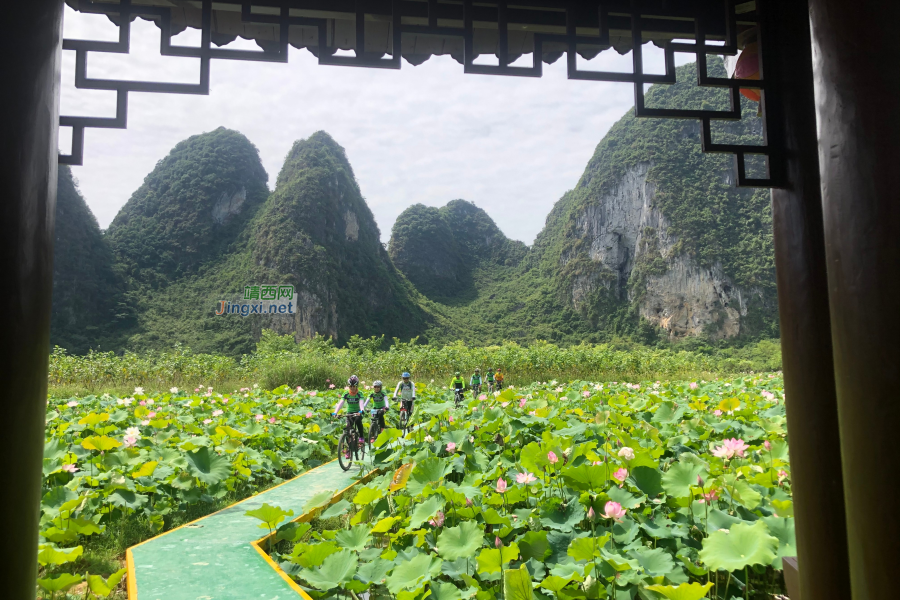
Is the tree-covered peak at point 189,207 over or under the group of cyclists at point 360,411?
over

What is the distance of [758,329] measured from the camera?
32719 millimetres

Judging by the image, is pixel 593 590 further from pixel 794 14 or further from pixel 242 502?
pixel 242 502

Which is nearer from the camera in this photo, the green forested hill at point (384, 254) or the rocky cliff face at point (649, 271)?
the green forested hill at point (384, 254)

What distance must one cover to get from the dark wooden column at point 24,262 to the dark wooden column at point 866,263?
156cm

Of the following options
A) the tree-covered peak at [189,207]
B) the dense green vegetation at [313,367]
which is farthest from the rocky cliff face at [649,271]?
the tree-covered peak at [189,207]

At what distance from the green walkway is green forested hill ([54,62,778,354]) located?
3021cm

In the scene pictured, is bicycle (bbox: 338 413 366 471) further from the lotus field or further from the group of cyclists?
the lotus field

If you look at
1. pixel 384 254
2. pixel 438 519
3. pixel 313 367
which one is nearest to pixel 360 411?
pixel 438 519

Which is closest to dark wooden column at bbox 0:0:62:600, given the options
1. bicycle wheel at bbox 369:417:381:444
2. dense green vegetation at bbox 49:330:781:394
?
bicycle wheel at bbox 369:417:381:444

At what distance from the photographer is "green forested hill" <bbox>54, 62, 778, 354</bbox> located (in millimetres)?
33281

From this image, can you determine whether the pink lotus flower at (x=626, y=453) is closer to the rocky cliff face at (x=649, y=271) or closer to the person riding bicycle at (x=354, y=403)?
the person riding bicycle at (x=354, y=403)

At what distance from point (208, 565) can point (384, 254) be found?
136 ft

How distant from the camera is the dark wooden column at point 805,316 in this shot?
1322 millimetres

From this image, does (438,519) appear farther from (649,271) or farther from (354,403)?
(649,271)
